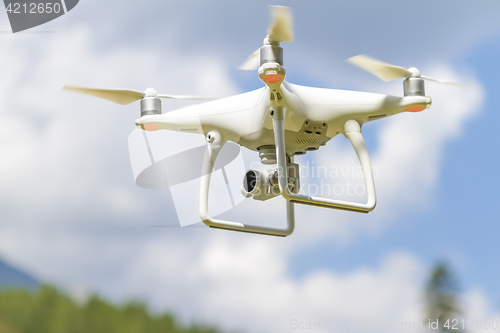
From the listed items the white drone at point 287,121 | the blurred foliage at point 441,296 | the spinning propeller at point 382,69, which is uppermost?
the spinning propeller at point 382,69

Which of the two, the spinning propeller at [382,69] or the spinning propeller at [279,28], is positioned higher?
the spinning propeller at [279,28]

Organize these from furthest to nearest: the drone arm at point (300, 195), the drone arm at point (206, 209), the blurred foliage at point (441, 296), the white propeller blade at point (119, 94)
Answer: the blurred foliage at point (441, 296), the white propeller blade at point (119, 94), the drone arm at point (206, 209), the drone arm at point (300, 195)

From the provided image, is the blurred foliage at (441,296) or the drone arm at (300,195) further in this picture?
the blurred foliage at (441,296)

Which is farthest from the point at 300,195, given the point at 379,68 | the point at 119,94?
the point at 119,94

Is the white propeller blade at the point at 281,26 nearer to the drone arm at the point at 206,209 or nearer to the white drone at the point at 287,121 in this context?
the white drone at the point at 287,121

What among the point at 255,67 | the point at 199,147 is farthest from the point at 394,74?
the point at 199,147

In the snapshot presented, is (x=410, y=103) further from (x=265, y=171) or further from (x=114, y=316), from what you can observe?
(x=114, y=316)

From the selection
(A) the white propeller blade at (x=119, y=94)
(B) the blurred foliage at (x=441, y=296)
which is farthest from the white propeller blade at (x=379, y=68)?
(B) the blurred foliage at (x=441, y=296)
